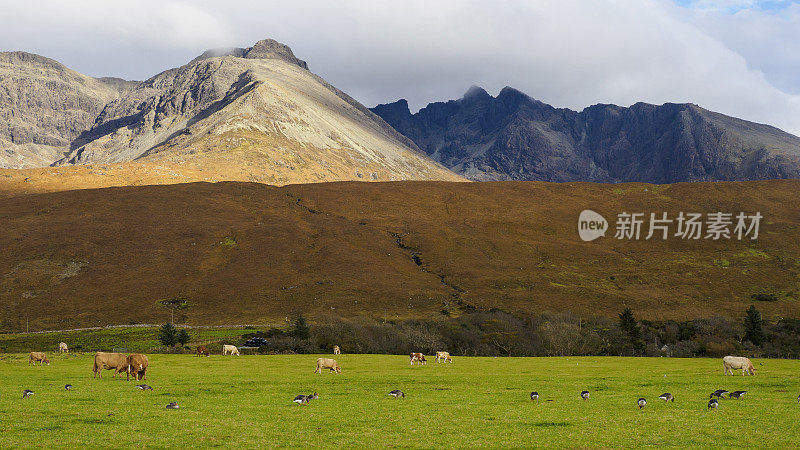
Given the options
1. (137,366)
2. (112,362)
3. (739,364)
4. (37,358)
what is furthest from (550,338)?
(37,358)

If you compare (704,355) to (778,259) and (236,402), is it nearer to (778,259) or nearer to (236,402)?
(236,402)

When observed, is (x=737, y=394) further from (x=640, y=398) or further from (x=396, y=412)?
(x=396, y=412)

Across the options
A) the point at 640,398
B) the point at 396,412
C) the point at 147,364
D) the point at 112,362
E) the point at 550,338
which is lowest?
the point at 550,338

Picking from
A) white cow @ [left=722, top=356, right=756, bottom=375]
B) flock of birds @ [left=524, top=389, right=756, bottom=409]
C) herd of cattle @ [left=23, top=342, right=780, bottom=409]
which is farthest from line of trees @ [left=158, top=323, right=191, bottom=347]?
white cow @ [left=722, top=356, right=756, bottom=375]

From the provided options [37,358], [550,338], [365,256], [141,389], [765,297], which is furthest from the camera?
[365,256]

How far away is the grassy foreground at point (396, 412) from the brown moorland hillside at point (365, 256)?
70.0m

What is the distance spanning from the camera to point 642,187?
181000 mm

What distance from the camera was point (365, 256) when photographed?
13075 cm

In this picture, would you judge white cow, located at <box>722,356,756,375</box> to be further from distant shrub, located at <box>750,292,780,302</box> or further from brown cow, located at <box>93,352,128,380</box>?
distant shrub, located at <box>750,292,780,302</box>

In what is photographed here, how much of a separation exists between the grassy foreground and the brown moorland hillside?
2755 inches

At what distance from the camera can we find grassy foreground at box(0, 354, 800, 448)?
17.2m

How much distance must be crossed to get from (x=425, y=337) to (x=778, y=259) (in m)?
101

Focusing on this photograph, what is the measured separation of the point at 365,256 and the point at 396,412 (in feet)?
357

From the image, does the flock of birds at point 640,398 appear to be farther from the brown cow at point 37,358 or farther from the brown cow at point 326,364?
the brown cow at point 37,358
